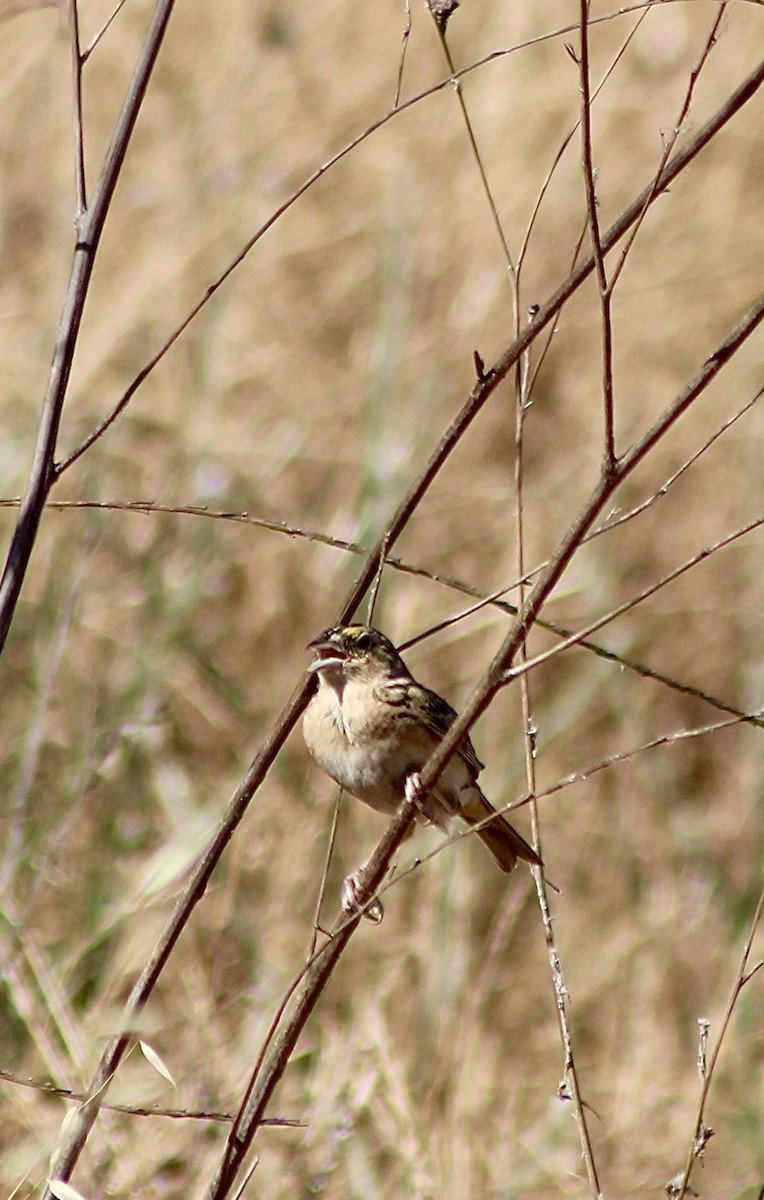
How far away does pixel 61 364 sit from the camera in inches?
81.0

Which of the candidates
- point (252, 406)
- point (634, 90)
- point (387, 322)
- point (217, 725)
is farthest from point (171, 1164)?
point (634, 90)

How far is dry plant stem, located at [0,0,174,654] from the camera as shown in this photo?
6.71 feet

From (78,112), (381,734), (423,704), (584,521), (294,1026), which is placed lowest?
(294,1026)

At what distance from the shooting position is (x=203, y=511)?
2121 mm

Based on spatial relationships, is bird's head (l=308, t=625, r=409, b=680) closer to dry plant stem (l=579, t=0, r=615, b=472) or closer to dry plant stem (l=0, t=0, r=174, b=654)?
dry plant stem (l=0, t=0, r=174, b=654)

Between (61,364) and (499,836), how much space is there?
1.89 m

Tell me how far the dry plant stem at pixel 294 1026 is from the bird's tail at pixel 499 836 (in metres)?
1.10

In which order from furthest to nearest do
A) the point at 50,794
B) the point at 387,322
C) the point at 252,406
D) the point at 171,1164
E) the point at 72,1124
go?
the point at 252,406
the point at 387,322
the point at 50,794
the point at 171,1164
the point at 72,1124

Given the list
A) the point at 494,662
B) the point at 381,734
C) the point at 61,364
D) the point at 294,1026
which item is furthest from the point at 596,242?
the point at 381,734

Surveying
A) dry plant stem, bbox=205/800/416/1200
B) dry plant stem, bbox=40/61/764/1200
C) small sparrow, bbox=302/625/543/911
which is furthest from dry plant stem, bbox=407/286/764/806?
small sparrow, bbox=302/625/543/911

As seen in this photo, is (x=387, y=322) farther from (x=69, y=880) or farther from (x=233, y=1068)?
(x=233, y=1068)

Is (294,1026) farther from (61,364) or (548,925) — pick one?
(61,364)

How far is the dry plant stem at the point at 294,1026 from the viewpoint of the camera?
6.76ft

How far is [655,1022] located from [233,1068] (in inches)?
77.3
